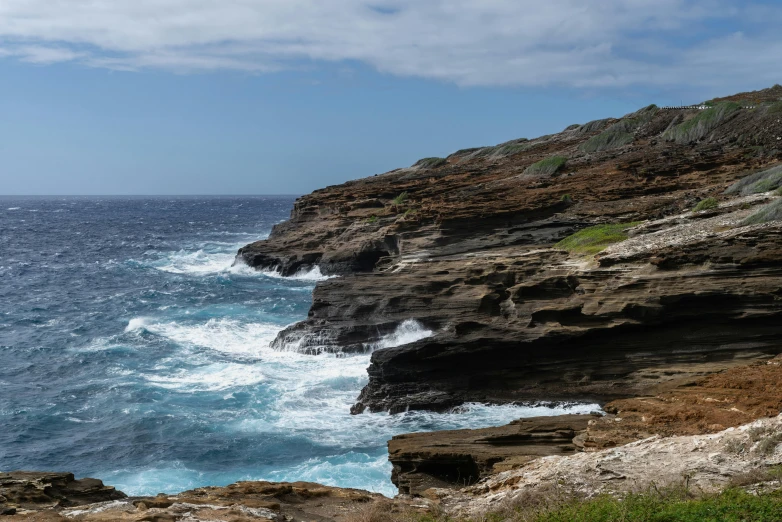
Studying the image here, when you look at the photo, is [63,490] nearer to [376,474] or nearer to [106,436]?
[376,474]

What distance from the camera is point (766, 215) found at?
22938mm

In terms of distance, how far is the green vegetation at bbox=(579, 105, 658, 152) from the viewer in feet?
164

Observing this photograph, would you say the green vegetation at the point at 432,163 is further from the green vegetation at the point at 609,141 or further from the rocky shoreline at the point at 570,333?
the rocky shoreline at the point at 570,333

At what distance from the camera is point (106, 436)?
23047mm

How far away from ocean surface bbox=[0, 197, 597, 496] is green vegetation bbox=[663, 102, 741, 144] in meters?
24.8

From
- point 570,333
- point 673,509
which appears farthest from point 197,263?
point 673,509

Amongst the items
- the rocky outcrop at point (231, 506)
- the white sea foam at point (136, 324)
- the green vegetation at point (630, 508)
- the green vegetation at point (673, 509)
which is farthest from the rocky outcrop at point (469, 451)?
the white sea foam at point (136, 324)

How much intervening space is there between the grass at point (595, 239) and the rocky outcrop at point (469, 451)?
11.0 metres

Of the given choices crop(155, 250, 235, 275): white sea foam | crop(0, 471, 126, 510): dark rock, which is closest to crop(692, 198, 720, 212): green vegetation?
crop(0, 471, 126, 510): dark rock

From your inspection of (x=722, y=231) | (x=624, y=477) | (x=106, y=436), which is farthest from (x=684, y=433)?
(x=106, y=436)

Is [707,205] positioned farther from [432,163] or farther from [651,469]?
[432,163]

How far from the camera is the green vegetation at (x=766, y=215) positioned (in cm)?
2273

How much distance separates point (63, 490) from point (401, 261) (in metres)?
21.2

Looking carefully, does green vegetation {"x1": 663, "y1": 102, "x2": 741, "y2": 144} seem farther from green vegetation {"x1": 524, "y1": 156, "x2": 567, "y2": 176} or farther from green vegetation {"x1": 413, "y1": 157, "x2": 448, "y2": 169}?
green vegetation {"x1": 413, "y1": 157, "x2": 448, "y2": 169}
